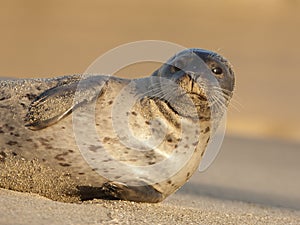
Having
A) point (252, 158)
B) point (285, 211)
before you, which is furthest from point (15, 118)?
point (252, 158)

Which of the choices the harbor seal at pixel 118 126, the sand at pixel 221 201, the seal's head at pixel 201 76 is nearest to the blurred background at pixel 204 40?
the sand at pixel 221 201

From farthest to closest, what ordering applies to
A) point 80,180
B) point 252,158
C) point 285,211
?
point 252,158, point 285,211, point 80,180

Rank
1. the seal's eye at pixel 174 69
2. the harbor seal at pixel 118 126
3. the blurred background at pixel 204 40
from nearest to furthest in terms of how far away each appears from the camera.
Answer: the harbor seal at pixel 118 126 → the seal's eye at pixel 174 69 → the blurred background at pixel 204 40

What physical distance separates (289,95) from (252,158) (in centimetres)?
584

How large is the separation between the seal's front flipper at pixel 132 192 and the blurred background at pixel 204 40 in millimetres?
6352

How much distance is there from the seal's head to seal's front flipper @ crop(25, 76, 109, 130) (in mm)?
442

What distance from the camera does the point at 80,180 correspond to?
436 centimetres

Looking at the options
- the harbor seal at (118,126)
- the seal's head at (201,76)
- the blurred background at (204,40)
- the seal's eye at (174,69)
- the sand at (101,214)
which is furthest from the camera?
the blurred background at (204,40)

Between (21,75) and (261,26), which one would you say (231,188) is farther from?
(261,26)

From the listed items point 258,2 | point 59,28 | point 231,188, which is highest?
point 258,2

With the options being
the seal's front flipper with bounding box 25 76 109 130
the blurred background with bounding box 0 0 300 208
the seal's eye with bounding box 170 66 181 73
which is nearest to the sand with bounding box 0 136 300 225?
→ the seal's front flipper with bounding box 25 76 109 130

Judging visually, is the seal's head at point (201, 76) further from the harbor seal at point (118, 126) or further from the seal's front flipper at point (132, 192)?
the seal's front flipper at point (132, 192)

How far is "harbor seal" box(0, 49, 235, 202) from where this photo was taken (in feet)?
14.2

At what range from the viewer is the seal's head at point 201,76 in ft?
15.4
